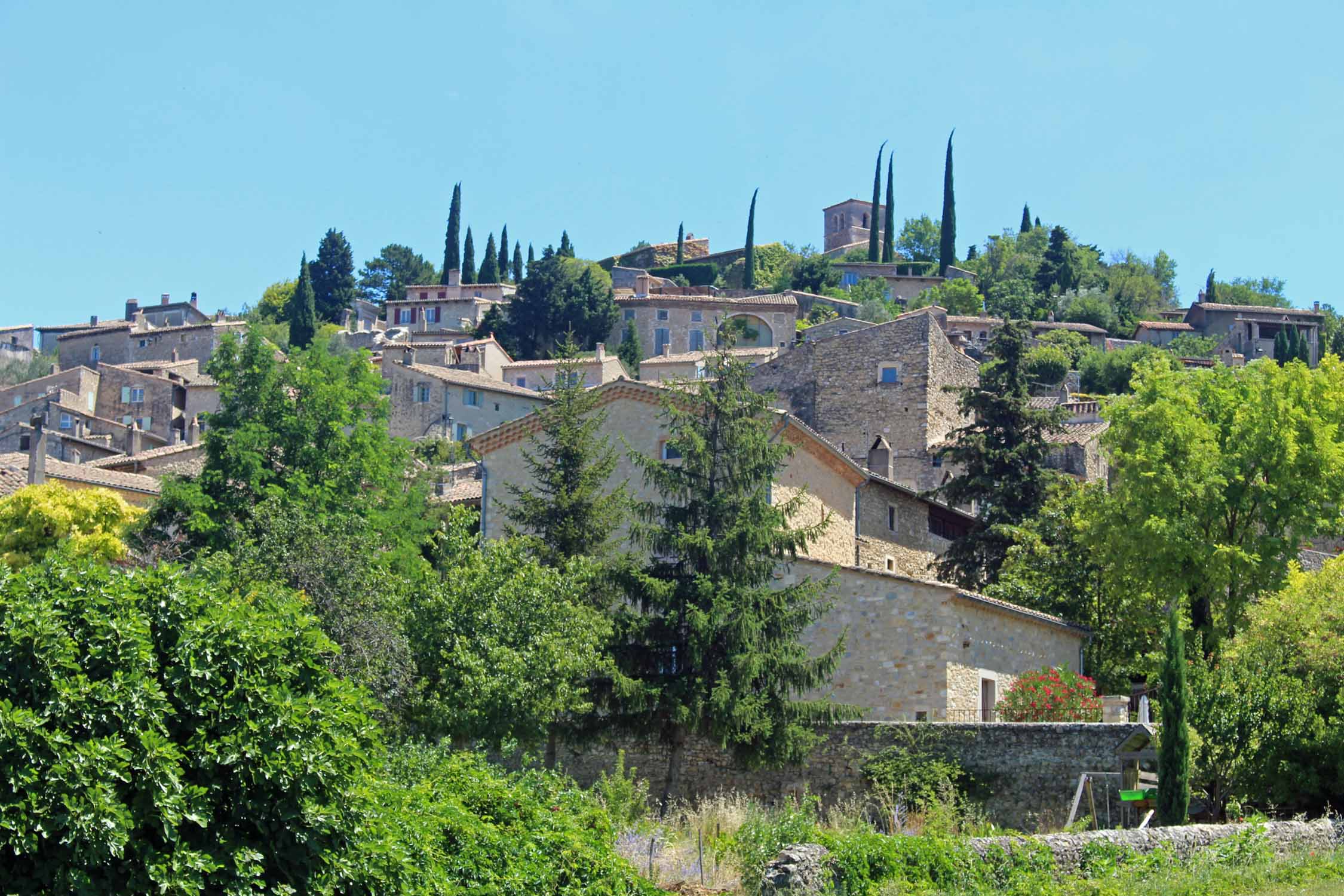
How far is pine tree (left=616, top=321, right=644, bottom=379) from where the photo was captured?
85.2 metres

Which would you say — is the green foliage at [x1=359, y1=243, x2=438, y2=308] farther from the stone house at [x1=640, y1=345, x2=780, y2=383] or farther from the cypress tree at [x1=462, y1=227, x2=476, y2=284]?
the stone house at [x1=640, y1=345, x2=780, y2=383]

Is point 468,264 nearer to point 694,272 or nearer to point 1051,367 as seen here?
point 694,272

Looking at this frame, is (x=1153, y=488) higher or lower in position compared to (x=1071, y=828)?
higher

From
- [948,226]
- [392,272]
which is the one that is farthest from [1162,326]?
[392,272]

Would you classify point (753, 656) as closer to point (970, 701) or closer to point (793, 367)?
point (970, 701)

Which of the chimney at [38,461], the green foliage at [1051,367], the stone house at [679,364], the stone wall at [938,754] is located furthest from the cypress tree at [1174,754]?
the green foliage at [1051,367]

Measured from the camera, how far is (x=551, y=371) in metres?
78.4

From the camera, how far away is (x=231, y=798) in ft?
40.4

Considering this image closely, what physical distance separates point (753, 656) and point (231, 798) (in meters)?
15.3

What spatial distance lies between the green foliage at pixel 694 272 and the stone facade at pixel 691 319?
897 inches

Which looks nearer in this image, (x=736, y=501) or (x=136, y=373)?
(x=736, y=501)

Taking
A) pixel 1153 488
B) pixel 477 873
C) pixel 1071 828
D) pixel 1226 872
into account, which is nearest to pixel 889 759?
pixel 1071 828

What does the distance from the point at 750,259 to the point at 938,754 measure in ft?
292

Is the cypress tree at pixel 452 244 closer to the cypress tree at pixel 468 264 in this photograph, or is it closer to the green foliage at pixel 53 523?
the cypress tree at pixel 468 264
